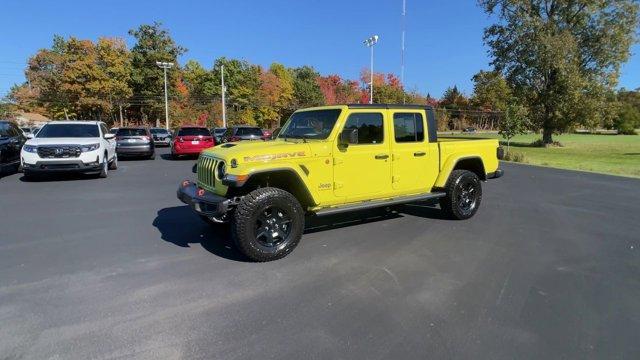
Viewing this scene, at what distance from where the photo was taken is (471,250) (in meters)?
5.75

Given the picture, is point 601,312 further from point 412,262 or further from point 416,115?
point 416,115

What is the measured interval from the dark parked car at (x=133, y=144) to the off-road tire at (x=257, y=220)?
49.6 feet

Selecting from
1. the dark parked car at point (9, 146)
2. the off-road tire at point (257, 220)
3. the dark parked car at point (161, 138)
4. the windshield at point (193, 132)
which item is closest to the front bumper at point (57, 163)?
the dark parked car at point (9, 146)

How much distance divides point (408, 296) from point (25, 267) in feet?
14.2

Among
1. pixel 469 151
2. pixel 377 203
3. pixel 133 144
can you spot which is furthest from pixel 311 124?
pixel 133 144

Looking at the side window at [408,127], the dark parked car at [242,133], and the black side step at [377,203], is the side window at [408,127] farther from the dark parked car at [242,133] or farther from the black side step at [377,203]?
the dark parked car at [242,133]

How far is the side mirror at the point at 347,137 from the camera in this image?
18.5ft

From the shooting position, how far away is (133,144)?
1853cm

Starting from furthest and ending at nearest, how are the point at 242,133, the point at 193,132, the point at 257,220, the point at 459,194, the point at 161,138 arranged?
the point at 161,138 → the point at 242,133 → the point at 193,132 → the point at 459,194 → the point at 257,220

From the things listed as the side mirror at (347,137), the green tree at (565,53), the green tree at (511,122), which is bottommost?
the side mirror at (347,137)

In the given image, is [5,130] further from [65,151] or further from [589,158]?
[589,158]

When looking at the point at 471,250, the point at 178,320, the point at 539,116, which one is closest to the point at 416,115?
the point at 471,250

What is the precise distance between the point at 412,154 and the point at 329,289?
3086 mm

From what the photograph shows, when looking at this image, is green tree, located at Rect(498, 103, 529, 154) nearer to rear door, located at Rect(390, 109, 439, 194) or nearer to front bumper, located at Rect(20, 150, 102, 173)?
rear door, located at Rect(390, 109, 439, 194)
